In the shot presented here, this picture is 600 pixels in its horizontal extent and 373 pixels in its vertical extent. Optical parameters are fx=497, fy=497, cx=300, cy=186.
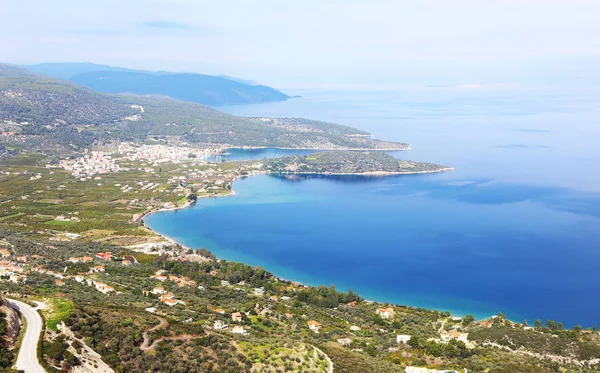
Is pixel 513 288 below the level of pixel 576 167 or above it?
below

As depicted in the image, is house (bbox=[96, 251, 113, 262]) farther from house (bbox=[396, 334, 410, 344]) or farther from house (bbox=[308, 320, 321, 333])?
house (bbox=[396, 334, 410, 344])

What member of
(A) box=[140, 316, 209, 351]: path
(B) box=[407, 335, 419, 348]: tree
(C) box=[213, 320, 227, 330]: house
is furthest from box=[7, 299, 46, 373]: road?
(B) box=[407, 335, 419, 348]: tree

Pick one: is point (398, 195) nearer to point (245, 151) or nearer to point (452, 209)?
point (452, 209)

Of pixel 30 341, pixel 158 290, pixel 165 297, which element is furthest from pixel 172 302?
pixel 30 341

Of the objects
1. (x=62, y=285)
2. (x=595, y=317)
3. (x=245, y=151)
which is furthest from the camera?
(x=245, y=151)

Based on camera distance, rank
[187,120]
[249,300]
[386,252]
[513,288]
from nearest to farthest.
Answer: [249,300]
[513,288]
[386,252]
[187,120]

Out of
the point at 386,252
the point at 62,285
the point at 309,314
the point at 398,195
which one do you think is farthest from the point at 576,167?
the point at 62,285

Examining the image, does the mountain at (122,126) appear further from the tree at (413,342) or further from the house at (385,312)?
the tree at (413,342)
